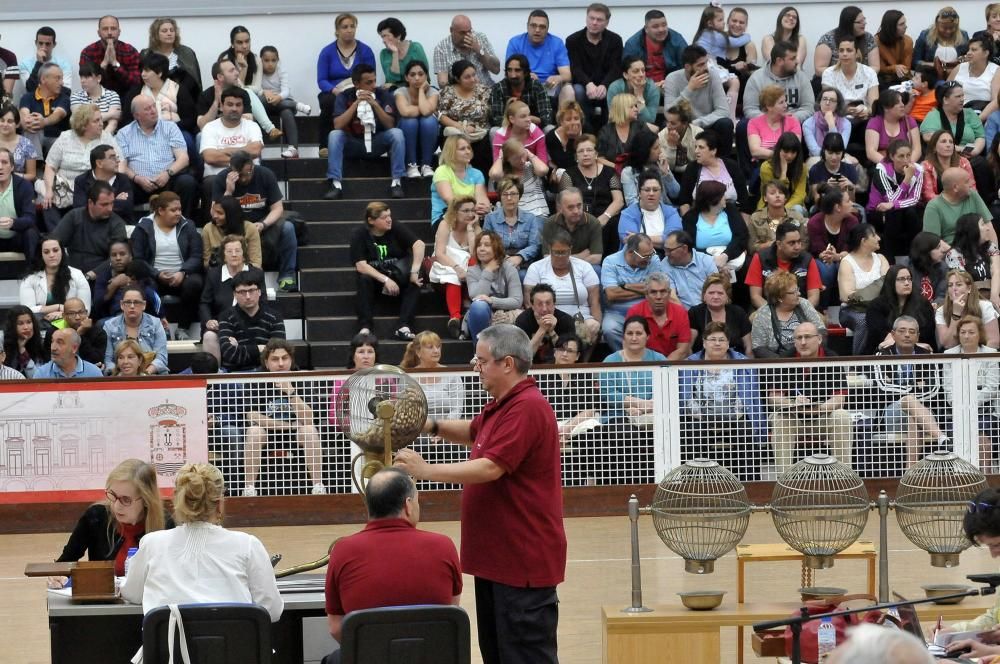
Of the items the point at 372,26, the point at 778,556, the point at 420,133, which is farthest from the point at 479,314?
the point at 778,556

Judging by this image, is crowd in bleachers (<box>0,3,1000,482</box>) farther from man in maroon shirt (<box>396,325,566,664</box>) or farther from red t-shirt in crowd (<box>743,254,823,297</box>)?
man in maroon shirt (<box>396,325,566,664</box>)

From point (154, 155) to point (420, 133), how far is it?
7.77 feet

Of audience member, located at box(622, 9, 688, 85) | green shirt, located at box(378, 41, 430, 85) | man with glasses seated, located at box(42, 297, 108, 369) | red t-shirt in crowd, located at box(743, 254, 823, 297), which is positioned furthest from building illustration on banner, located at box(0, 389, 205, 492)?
audience member, located at box(622, 9, 688, 85)

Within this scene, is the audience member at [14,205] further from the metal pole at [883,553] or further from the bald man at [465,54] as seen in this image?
the metal pole at [883,553]

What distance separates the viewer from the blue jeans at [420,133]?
14.7 meters

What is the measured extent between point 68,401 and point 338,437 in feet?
5.89

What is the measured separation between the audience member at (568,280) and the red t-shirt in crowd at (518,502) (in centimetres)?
625

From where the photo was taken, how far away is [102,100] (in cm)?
1484

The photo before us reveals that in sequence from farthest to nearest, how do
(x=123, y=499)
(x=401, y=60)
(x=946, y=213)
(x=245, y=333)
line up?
(x=401, y=60) < (x=946, y=213) < (x=245, y=333) < (x=123, y=499)

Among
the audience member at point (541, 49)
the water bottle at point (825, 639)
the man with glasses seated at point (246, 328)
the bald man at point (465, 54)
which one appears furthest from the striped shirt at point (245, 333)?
A: the water bottle at point (825, 639)

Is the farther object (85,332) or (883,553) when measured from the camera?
(85,332)

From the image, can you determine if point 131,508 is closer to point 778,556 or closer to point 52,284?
point 778,556

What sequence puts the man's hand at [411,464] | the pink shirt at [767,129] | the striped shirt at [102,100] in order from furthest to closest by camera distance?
the striped shirt at [102,100], the pink shirt at [767,129], the man's hand at [411,464]

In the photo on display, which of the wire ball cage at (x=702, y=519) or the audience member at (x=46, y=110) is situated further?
the audience member at (x=46, y=110)
